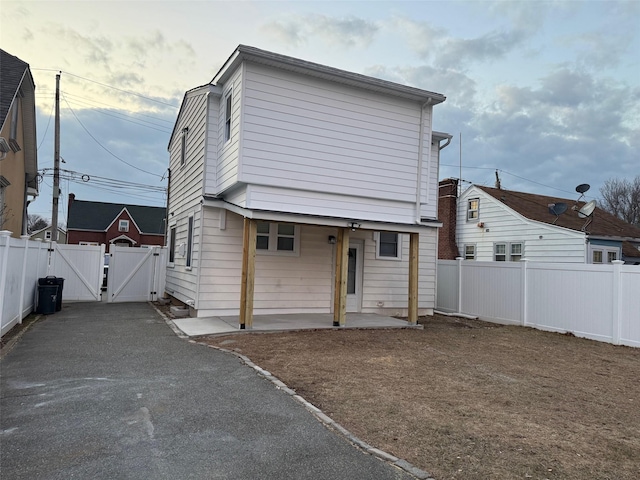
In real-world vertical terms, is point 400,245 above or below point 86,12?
below

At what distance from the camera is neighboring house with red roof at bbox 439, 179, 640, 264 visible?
1573 cm

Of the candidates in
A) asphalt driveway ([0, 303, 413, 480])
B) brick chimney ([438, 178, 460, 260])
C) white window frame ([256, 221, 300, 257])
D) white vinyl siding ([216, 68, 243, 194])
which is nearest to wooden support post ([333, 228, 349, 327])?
white window frame ([256, 221, 300, 257])

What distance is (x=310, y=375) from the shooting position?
5.80 meters

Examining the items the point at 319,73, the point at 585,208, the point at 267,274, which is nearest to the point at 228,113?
the point at 319,73

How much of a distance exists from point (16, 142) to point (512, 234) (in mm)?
18114

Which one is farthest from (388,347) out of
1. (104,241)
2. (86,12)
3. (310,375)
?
(104,241)

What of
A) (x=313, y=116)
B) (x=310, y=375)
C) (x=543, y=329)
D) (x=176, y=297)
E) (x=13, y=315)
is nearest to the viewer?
(x=310, y=375)

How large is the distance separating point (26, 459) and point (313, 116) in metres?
8.66

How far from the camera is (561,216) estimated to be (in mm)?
17688

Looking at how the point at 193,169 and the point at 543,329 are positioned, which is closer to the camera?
the point at 543,329

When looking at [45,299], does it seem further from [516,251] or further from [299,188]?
[516,251]

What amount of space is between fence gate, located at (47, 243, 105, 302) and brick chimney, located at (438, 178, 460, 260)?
46.2 ft

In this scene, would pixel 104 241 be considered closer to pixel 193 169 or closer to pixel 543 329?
pixel 193 169

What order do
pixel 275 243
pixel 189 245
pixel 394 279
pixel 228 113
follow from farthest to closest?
pixel 394 279, pixel 189 245, pixel 275 243, pixel 228 113
